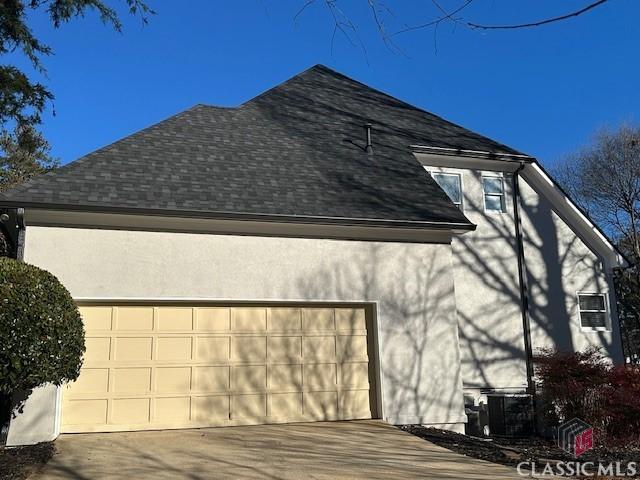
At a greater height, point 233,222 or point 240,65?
point 240,65

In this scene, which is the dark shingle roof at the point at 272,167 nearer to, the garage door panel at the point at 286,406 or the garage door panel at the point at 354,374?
the garage door panel at the point at 354,374

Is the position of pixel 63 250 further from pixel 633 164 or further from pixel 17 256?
pixel 633 164

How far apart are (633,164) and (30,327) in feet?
88.9

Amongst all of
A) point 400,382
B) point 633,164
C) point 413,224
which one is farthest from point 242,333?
point 633,164

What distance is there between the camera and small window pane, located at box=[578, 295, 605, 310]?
14820 mm

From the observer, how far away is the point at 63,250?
924 cm

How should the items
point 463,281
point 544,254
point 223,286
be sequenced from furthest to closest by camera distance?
point 544,254
point 463,281
point 223,286

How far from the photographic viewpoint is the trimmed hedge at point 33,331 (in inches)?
287

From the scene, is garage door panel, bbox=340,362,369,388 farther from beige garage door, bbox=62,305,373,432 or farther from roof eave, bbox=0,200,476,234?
roof eave, bbox=0,200,476,234

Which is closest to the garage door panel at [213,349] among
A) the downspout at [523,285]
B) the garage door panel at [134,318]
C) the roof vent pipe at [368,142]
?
the garage door panel at [134,318]

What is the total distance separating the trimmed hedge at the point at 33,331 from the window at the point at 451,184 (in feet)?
30.3

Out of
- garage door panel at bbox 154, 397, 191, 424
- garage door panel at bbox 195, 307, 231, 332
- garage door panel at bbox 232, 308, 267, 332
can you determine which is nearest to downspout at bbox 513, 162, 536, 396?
garage door panel at bbox 232, 308, 267, 332

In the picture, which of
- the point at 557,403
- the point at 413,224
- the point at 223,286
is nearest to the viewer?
the point at 223,286

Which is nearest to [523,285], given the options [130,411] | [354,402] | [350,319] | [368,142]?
[368,142]
